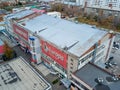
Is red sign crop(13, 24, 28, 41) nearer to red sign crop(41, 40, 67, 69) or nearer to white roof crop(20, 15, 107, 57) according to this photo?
white roof crop(20, 15, 107, 57)

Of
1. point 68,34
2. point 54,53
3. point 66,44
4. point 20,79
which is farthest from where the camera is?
point 68,34

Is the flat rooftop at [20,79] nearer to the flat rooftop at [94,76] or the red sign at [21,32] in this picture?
the flat rooftop at [94,76]

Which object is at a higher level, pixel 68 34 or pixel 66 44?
pixel 68 34

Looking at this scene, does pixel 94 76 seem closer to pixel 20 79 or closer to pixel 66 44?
pixel 66 44

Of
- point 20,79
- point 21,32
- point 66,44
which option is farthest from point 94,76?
point 21,32

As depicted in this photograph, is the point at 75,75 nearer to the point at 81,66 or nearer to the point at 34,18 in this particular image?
the point at 81,66

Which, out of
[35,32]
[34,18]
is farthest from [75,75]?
[34,18]

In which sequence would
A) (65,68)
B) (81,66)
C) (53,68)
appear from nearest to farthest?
(81,66) < (65,68) < (53,68)
